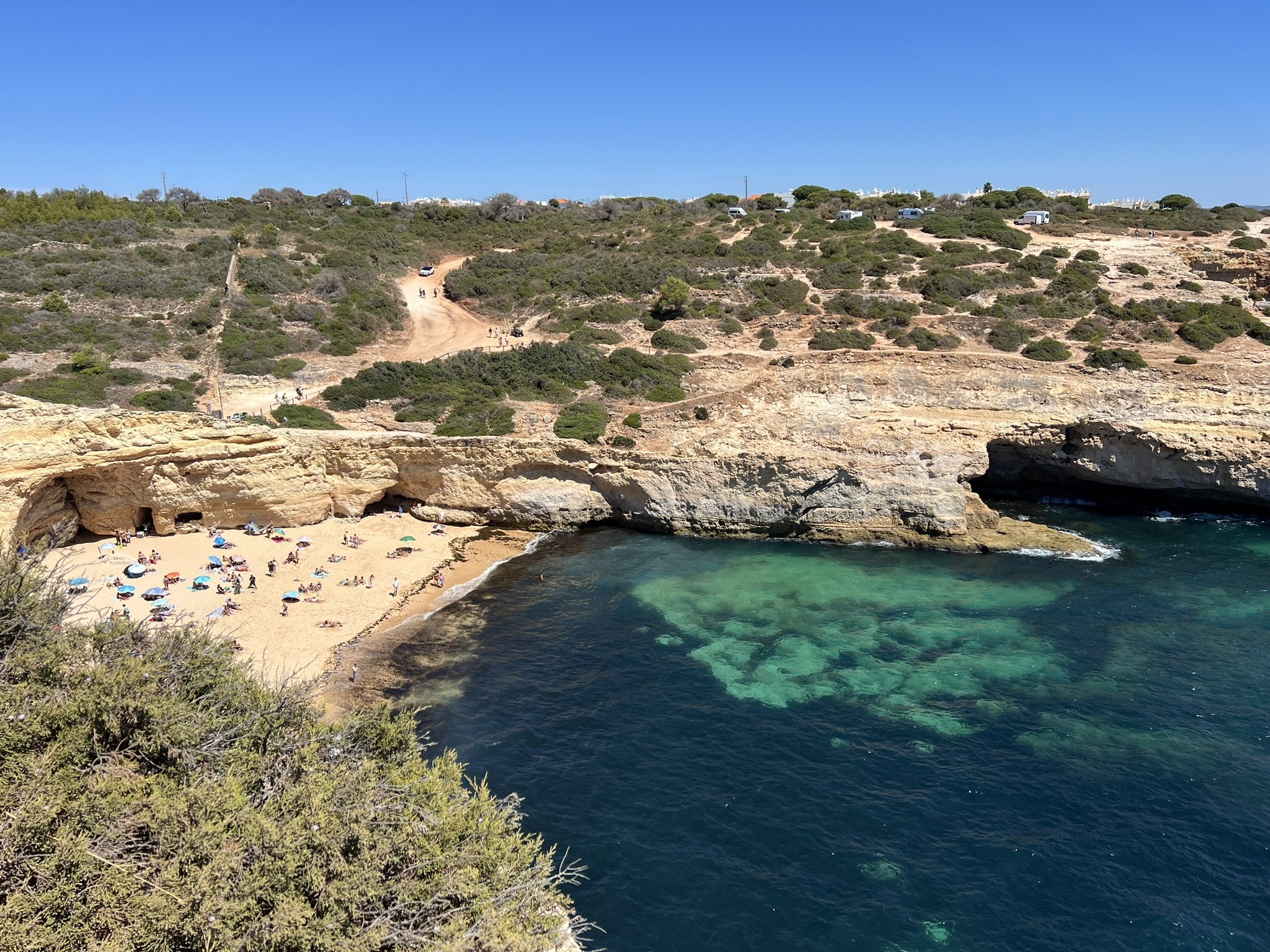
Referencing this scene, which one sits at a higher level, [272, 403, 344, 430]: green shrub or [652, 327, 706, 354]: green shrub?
[652, 327, 706, 354]: green shrub

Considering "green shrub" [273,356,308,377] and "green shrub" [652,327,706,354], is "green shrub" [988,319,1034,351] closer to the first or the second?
"green shrub" [652,327,706,354]

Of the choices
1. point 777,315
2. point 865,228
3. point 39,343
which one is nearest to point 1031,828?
point 777,315

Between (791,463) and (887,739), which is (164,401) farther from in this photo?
(887,739)

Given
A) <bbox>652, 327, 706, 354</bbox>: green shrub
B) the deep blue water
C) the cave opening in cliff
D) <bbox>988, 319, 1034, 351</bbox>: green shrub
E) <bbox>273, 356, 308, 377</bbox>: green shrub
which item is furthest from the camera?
<bbox>652, 327, 706, 354</bbox>: green shrub

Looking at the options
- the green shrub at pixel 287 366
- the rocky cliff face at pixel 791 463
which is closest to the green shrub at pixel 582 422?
the rocky cliff face at pixel 791 463

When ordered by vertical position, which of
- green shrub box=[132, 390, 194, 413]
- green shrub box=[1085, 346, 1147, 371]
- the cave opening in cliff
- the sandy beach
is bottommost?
the sandy beach

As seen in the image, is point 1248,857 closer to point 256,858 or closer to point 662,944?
point 662,944

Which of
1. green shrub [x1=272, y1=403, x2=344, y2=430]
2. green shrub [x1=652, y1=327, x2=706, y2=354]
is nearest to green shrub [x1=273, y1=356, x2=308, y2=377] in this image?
green shrub [x1=272, y1=403, x2=344, y2=430]

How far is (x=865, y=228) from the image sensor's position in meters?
59.3

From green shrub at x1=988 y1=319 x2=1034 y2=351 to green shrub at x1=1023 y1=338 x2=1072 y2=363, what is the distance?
3.46ft

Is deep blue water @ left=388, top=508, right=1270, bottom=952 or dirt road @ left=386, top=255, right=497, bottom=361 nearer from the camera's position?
deep blue water @ left=388, top=508, right=1270, bottom=952

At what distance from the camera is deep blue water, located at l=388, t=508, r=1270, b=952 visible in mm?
14102

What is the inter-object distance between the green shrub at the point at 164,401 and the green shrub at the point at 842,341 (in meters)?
31.2

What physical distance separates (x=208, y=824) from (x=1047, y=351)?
39.4 meters
